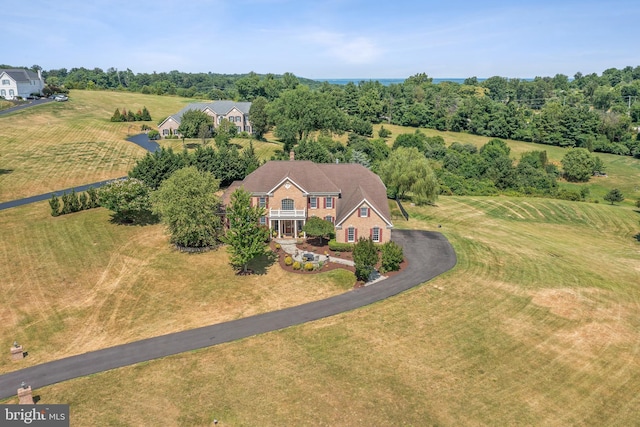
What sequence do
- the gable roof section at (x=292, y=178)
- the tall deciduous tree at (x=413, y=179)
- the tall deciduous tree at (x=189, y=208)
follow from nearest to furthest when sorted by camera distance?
1. the tall deciduous tree at (x=189, y=208)
2. the gable roof section at (x=292, y=178)
3. the tall deciduous tree at (x=413, y=179)

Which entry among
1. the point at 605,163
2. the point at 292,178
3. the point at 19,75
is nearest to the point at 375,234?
the point at 292,178

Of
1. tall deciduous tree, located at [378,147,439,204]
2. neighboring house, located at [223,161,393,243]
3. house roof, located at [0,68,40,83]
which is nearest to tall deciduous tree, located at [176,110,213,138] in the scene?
neighboring house, located at [223,161,393,243]

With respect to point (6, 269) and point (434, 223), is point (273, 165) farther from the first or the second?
point (6, 269)

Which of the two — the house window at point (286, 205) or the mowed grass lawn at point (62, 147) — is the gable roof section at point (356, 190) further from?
the mowed grass lawn at point (62, 147)

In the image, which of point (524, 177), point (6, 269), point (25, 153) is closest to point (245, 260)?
point (6, 269)

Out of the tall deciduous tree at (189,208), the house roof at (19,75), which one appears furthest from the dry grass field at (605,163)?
the house roof at (19,75)

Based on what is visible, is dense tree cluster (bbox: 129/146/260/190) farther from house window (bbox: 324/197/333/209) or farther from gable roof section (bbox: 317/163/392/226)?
house window (bbox: 324/197/333/209)
